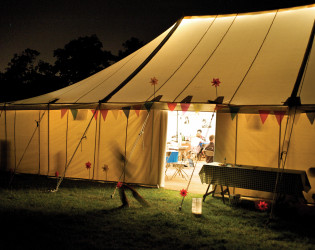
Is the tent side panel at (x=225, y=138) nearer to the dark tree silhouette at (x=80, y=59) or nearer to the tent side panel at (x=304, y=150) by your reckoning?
the tent side panel at (x=304, y=150)

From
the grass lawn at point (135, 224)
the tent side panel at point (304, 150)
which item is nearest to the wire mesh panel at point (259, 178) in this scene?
the grass lawn at point (135, 224)

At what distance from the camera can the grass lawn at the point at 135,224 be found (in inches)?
148

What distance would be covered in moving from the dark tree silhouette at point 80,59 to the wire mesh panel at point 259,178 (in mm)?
17413

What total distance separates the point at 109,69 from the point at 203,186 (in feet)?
11.8

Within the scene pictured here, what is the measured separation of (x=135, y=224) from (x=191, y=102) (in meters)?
2.32

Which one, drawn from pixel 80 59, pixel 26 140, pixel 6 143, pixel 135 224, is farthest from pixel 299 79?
pixel 80 59

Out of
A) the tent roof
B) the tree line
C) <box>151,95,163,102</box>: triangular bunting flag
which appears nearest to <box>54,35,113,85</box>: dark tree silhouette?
the tree line

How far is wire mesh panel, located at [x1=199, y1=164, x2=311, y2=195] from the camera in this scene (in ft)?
15.9

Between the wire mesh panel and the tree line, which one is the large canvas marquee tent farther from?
the tree line

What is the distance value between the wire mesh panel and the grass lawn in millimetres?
434

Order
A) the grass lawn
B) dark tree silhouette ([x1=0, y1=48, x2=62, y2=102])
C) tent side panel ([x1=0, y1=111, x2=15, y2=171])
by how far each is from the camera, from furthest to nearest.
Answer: dark tree silhouette ([x1=0, y1=48, x2=62, y2=102])
tent side panel ([x1=0, y1=111, x2=15, y2=171])
the grass lawn

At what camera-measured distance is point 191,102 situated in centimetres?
566

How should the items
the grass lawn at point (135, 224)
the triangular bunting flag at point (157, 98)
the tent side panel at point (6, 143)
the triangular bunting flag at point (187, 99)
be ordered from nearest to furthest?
the grass lawn at point (135, 224), the triangular bunting flag at point (187, 99), the triangular bunting flag at point (157, 98), the tent side panel at point (6, 143)

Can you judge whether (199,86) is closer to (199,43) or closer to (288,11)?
(199,43)
